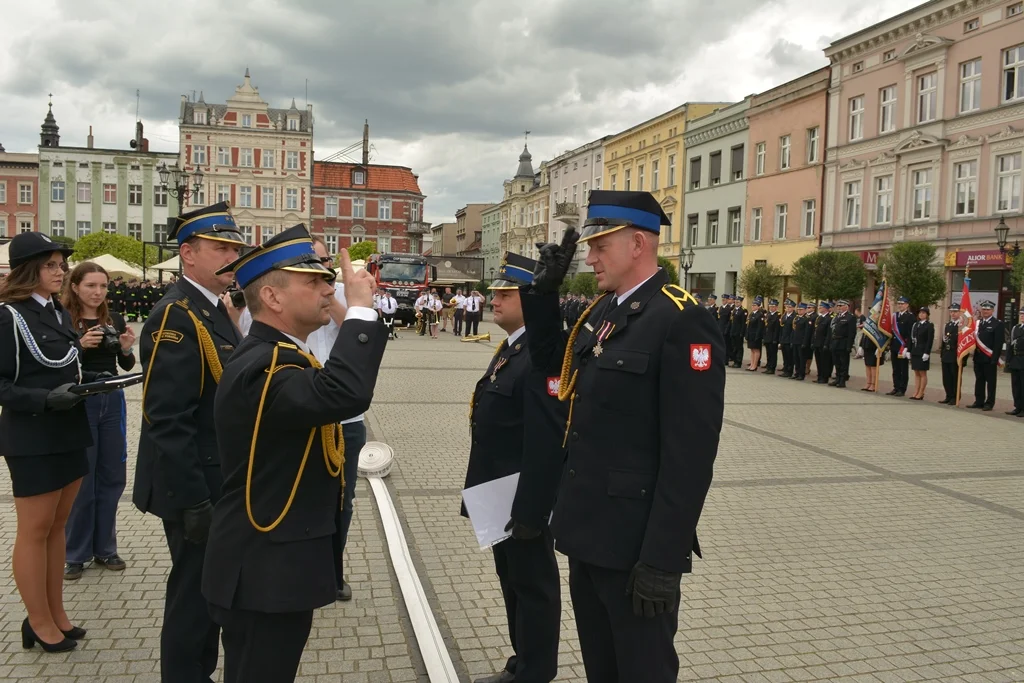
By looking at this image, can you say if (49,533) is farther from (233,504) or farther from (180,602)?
(233,504)

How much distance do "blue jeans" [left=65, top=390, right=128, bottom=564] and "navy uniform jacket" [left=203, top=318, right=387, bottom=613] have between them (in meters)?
2.96

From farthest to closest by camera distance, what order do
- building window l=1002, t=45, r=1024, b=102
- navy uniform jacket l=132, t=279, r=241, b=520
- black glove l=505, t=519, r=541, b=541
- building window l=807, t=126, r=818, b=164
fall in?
building window l=807, t=126, r=818, b=164, building window l=1002, t=45, r=1024, b=102, black glove l=505, t=519, r=541, b=541, navy uniform jacket l=132, t=279, r=241, b=520

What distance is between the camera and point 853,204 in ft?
110

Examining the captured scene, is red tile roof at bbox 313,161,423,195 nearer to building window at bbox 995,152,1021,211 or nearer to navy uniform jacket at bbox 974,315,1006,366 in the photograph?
building window at bbox 995,152,1021,211

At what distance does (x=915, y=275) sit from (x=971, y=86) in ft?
27.9

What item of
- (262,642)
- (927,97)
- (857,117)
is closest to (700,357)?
(262,642)

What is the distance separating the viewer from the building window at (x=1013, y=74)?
26.0 meters

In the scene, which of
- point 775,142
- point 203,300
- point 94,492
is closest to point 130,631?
point 94,492

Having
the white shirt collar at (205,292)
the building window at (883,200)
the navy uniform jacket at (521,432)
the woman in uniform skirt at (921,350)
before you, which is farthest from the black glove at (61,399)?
the building window at (883,200)

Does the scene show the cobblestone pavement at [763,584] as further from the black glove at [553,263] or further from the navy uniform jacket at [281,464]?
the black glove at [553,263]

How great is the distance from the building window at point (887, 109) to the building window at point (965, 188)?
3.93 metres

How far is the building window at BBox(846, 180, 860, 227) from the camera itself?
33.1 meters

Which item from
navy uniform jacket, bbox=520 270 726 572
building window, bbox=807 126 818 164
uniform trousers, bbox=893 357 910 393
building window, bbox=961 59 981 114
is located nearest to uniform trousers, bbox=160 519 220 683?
navy uniform jacket, bbox=520 270 726 572

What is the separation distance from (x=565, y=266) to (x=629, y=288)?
1.16 ft
